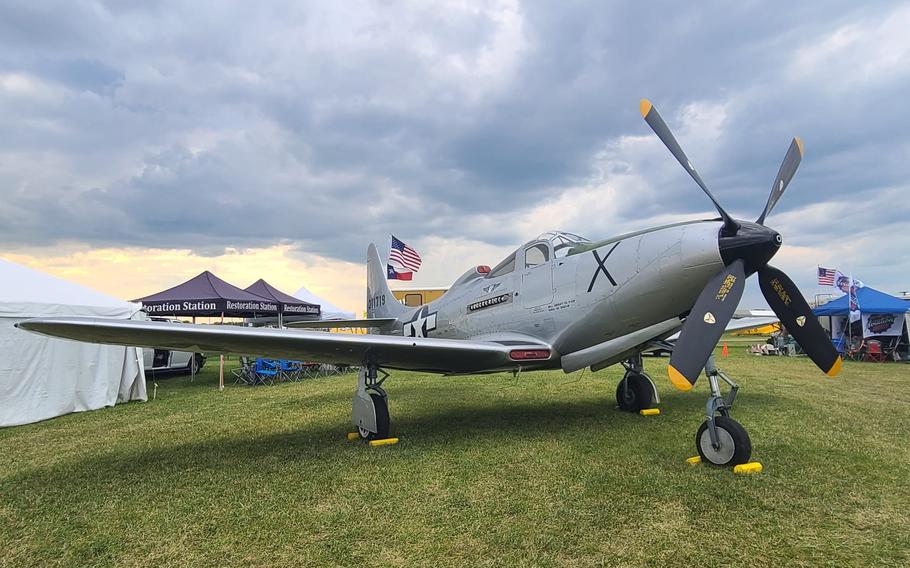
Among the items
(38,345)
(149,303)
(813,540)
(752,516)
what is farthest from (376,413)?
(149,303)

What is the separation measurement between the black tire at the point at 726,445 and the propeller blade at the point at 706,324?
2.87ft

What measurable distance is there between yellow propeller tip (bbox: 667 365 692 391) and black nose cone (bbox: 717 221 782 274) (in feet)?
4.03

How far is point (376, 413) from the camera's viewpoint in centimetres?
564

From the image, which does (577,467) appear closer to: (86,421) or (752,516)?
(752,516)

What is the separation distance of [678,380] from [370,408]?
3494 millimetres

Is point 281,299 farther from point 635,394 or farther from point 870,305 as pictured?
point 870,305

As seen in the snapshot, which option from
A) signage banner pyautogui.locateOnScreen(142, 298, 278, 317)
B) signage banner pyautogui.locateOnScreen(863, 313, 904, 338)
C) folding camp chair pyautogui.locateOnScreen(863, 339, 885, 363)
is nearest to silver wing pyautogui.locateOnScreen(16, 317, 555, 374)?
signage banner pyautogui.locateOnScreen(142, 298, 278, 317)

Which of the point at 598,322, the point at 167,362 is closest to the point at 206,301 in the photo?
the point at 167,362

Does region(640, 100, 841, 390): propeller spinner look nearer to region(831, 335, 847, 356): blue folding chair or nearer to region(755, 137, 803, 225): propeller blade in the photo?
region(755, 137, 803, 225): propeller blade

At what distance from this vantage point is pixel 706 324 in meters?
4.04

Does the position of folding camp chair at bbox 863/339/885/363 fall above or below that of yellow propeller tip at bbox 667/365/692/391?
below

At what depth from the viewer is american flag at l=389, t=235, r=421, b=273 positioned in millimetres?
21797

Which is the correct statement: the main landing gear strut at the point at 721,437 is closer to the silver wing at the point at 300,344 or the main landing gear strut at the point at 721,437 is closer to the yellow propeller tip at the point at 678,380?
the yellow propeller tip at the point at 678,380

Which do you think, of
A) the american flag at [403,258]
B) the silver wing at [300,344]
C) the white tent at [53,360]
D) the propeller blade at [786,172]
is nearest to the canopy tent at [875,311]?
the propeller blade at [786,172]
